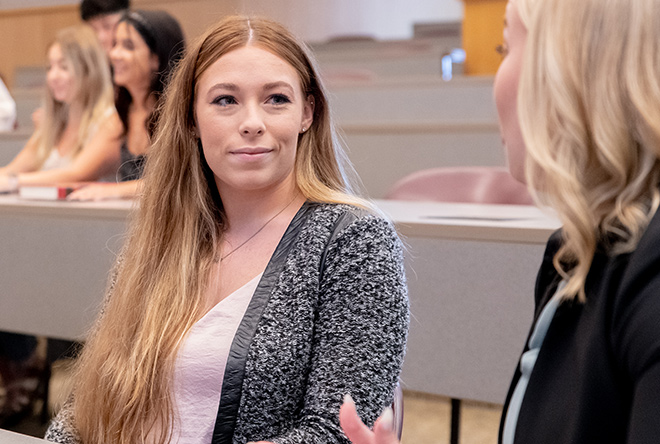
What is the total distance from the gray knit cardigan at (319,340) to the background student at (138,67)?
1.40 m

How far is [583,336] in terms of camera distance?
1.92ft

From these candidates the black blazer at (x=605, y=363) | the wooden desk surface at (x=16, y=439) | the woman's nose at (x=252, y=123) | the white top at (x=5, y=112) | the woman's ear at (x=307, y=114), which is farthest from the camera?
the white top at (x=5, y=112)

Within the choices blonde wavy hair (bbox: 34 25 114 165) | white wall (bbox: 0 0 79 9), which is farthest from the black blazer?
white wall (bbox: 0 0 79 9)

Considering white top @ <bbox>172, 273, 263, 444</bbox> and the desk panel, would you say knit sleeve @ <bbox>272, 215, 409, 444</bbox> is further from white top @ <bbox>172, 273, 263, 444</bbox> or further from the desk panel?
the desk panel

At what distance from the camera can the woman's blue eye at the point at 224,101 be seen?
107 centimetres

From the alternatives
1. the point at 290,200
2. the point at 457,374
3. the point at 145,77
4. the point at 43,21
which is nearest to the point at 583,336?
the point at 290,200

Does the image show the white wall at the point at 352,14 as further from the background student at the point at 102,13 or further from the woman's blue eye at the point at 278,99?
the woman's blue eye at the point at 278,99

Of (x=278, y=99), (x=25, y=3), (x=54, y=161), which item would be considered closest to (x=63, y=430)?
(x=278, y=99)

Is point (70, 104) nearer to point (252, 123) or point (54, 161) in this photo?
point (54, 161)

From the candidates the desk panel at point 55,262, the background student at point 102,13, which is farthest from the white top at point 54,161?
the desk panel at point 55,262

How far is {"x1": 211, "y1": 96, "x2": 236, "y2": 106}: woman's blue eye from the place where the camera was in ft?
3.52

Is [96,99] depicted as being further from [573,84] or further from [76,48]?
[573,84]

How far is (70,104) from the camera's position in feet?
9.17

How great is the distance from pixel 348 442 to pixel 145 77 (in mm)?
1712
